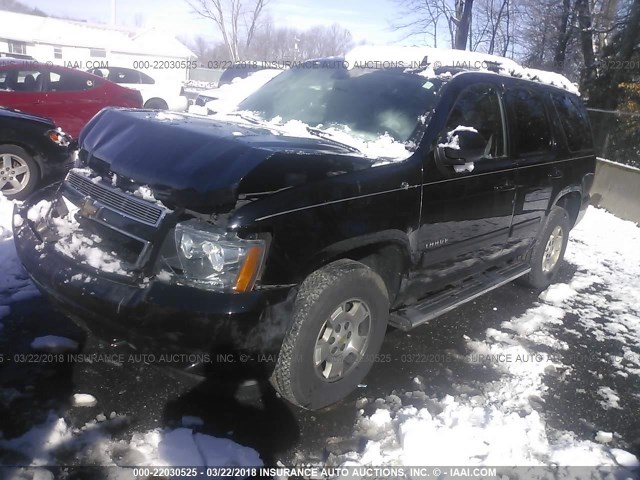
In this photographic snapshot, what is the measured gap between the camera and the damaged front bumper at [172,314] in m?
2.37

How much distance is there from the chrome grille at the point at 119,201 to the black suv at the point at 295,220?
0.01 meters

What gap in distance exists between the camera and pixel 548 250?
5.28 metres

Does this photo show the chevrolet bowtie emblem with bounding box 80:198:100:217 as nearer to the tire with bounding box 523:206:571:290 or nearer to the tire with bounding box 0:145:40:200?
the tire with bounding box 0:145:40:200

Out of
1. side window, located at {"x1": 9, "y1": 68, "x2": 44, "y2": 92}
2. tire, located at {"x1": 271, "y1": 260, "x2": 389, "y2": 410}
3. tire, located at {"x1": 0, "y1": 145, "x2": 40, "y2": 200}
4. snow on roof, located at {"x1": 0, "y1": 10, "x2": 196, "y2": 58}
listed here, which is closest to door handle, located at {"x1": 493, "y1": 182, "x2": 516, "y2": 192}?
tire, located at {"x1": 271, "y1": 260, "x2": 389, "y2": 410}

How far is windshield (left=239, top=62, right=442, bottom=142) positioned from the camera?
3.57m

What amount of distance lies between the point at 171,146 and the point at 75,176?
79 cm

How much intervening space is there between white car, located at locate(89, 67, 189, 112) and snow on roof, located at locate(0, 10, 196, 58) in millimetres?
26961

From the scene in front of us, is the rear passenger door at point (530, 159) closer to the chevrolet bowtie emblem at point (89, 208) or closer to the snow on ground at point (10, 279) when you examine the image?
the chevrolet bowtie emblem at point (89, 208)

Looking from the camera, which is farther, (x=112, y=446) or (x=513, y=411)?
(x=513, y=411)

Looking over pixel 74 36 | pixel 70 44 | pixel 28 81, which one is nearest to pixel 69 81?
pixel 28 81

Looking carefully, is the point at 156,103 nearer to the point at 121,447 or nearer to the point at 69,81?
the point at 69,81

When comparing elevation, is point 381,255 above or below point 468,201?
below

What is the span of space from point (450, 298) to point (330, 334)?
120 centimetres

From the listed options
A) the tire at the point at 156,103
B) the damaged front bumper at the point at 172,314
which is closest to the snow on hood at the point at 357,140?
the damaged front bumper at the point at 172,314
